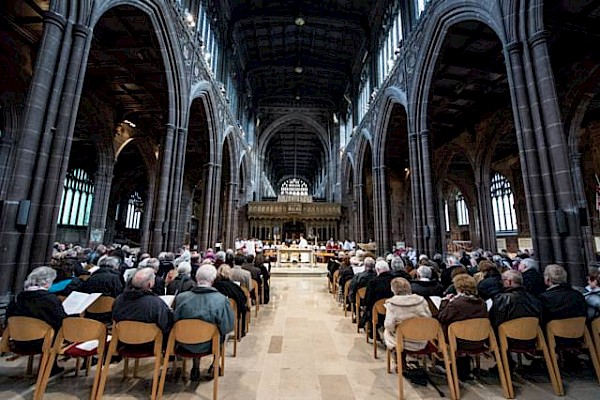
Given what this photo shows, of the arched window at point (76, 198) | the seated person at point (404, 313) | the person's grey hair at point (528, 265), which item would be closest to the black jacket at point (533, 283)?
the person's grey hair at point (528, 265)

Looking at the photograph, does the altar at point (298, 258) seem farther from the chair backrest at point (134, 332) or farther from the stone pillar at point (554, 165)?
the chair backrest at point (134, 332)

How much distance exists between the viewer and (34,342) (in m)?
3.00

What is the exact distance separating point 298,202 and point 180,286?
66.4 ft

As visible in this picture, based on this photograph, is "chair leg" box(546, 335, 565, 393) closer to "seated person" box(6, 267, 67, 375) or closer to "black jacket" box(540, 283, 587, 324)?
"black jacket" box(540, 283, 587, 324)

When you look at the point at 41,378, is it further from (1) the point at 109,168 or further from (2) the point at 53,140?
(1) the point at 109,168

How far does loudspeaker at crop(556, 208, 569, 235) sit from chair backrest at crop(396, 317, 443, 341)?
3748 mm

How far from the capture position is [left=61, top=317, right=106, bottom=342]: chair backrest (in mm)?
2816

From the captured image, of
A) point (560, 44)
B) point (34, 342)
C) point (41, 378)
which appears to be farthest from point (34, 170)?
point (560, 44)

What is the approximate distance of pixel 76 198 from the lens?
72.9 feet

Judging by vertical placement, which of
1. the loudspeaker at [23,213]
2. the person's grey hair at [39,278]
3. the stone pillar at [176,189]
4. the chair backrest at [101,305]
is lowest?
the chair backrest at [101,305]

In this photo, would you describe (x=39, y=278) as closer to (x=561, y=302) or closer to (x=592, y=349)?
(x=561, y=302)

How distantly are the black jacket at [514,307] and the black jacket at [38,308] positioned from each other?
4.78m

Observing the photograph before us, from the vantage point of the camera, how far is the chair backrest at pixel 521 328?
3.12 m

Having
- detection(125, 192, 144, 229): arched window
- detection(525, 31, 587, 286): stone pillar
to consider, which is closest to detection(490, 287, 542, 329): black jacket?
detection(525, 31, 587, 286): stone pillar
